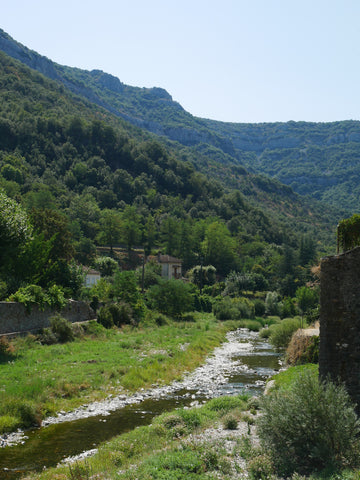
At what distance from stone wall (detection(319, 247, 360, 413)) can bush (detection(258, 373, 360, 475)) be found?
1244mm

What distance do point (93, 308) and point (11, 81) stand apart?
483 feet

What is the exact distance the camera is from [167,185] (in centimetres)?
15562

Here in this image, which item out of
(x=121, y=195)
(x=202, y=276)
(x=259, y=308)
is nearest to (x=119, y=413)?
(x=259, y=308)

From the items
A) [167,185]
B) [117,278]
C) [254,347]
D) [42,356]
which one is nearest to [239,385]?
[42,356]

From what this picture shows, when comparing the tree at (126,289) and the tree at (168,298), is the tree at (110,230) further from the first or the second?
the tree at (126,289)

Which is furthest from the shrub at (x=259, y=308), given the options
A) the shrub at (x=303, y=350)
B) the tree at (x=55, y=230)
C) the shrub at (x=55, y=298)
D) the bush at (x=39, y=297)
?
the shrub at (x=55, y=298)

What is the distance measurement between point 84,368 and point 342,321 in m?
16.7

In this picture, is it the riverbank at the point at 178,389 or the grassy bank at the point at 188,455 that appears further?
the riverbank at the point at 178,389

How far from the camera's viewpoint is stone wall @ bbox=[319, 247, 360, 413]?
1200 cm

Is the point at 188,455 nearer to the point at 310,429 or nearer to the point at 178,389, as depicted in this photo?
the point at 310,429

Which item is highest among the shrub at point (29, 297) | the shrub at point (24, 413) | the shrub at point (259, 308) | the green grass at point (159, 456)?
the shrub at point (29, 297)

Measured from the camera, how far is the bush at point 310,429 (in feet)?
32.9

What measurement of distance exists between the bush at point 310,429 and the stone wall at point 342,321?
49.0 inches

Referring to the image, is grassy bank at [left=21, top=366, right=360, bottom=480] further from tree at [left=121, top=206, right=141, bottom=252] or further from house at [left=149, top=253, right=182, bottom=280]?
tree at [left=121, top=206, right=141, bottom=252]
